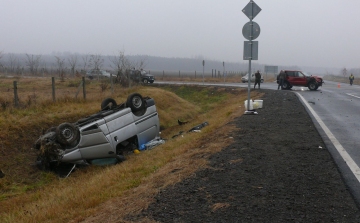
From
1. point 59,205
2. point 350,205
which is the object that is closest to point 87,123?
point 59,205

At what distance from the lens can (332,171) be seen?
5359 mm

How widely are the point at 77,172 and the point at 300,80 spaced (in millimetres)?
23100

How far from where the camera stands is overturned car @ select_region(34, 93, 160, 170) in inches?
377

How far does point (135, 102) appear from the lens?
1199 cm

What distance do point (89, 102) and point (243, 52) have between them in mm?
8205

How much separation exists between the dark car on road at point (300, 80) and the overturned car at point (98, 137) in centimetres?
1961

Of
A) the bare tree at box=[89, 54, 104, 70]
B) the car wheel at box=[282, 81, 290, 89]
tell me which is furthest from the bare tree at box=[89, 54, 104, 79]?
the car wheel at box=[282, 81, 290, 89]

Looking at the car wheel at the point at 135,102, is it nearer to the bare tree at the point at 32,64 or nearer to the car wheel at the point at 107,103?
the car wheel at the point at 107,103

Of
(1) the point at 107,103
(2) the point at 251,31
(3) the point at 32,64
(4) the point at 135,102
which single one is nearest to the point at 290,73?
(2) the point at 251,31

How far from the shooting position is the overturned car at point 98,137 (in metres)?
9.58

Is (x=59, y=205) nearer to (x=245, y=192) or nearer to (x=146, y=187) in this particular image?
(x=146, y=187)

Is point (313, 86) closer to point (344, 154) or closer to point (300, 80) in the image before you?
point (300, 80)

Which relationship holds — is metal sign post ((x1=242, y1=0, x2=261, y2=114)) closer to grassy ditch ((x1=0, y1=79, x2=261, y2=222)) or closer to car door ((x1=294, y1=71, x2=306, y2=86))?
grassy ditch ((x1=0, y1=79, x2=261, y2=222))

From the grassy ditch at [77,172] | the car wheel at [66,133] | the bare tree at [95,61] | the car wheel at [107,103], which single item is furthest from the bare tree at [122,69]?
the car wheel at [66,133]
